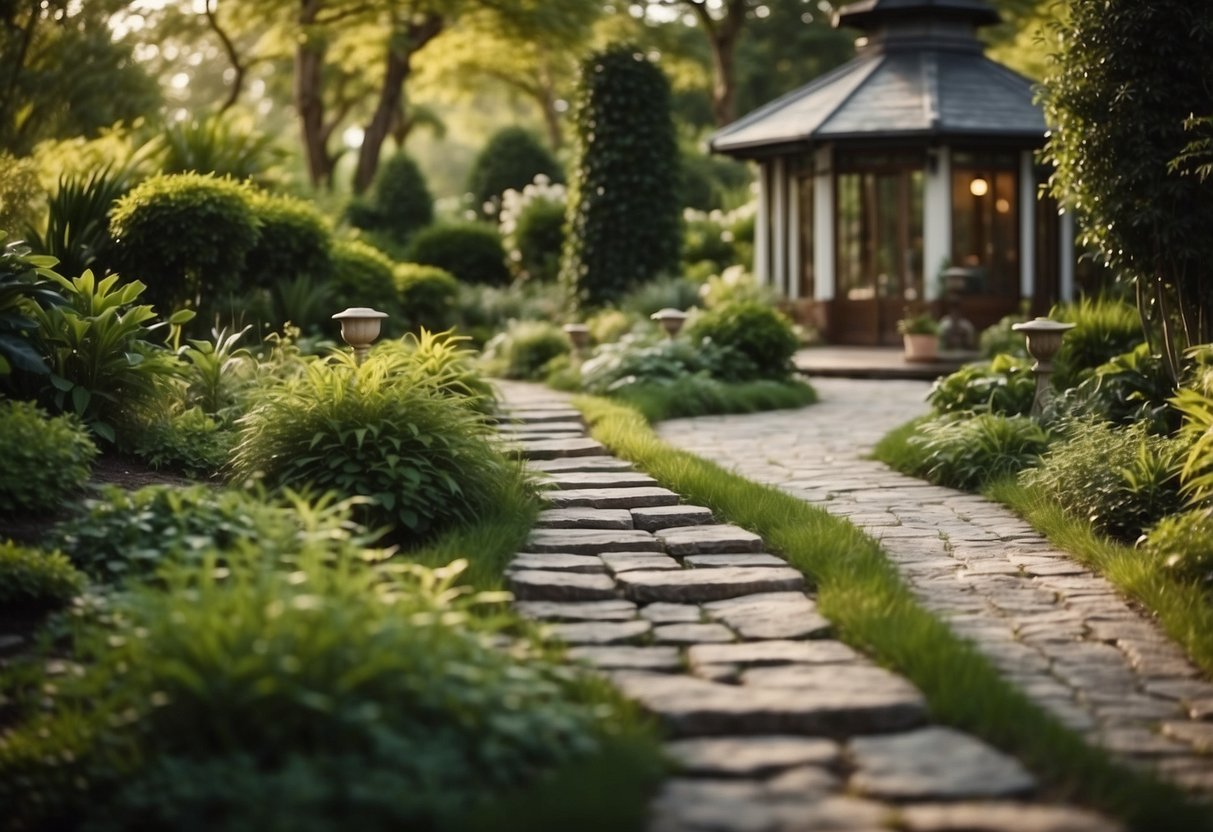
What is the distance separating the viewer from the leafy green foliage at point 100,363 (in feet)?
22.8

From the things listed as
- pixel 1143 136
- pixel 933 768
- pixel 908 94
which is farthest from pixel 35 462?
pixel 908 94

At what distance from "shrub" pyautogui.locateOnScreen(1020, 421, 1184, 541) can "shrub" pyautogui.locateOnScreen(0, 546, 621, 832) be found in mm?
3460

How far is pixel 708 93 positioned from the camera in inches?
1539

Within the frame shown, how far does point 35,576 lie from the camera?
199 inches

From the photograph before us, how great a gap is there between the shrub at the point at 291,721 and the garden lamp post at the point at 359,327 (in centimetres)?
383

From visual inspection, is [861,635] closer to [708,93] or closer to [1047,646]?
[1047,646]

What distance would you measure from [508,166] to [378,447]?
63.7 feet

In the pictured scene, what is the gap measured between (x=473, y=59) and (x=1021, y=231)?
14.9 meters

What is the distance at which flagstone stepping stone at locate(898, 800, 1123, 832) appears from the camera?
3482mm

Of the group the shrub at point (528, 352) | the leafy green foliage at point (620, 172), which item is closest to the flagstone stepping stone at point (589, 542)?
the shrub at point (528, 352)

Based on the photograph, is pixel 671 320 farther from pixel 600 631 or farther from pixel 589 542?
pixel 600 631

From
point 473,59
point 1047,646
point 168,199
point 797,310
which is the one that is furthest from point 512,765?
point 473,59

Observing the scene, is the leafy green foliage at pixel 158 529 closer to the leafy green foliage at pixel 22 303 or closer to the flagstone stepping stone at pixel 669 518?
the leafy green foliage at pixel 22 303

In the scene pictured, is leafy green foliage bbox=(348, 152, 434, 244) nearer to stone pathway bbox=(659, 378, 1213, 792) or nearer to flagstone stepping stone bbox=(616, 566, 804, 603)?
stone pathway bbox=(659, 378, 1213, 792)
